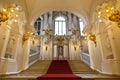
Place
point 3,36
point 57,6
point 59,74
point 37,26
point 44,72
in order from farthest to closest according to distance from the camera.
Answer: point 37,26 → point 57,6 → point 44,72 → point 59,74 → point 3,36

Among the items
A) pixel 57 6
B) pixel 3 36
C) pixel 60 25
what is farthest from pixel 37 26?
pixel 3 36

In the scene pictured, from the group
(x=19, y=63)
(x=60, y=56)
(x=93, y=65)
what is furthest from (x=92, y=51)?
(x=60, y=56)

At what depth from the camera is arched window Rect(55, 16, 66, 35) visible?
21.6 m

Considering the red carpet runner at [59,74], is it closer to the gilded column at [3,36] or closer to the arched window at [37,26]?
the gilded column at [3,36]

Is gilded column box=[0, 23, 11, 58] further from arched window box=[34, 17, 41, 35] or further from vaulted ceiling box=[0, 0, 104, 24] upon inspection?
arched window box=[34, 17, 41, 35]

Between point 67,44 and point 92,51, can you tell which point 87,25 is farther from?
point 67,44

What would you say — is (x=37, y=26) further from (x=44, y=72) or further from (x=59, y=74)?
(x=59, y=74)

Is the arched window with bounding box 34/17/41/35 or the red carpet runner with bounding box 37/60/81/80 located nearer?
the red carpet runner with bounding box 37/60/81/80

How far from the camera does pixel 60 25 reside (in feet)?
72.7

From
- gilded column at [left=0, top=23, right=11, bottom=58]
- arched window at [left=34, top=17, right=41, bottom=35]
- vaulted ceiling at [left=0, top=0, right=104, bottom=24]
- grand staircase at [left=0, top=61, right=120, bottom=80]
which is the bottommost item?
grand staircase at [left=0, top=61, right=120, bottom=80]

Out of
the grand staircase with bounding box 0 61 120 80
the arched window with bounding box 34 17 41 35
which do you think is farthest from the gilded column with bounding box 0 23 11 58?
the arched window with bounding box 34 17 41 35

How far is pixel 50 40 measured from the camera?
2025 centimetres

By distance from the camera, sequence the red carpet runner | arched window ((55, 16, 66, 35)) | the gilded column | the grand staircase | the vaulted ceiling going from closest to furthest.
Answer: the grand staircase < the red carpet runner < the gilded column < the vaulted ceiling < arched window ((55, 16, 66, 35))

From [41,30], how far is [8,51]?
13.6 metres
